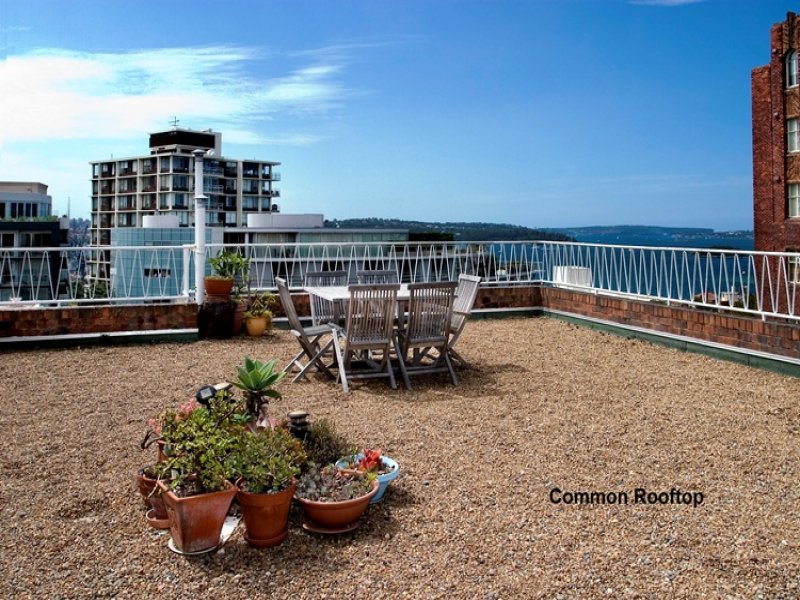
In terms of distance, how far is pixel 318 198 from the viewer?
21062mm

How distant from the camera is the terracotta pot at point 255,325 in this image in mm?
7648

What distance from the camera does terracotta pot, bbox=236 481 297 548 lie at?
2.62 m

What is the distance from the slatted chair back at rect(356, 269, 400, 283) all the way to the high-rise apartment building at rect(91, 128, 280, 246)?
230 feet

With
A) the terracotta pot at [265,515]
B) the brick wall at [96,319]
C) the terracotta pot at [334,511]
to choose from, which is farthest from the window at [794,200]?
the terracotta pot at [265,515]

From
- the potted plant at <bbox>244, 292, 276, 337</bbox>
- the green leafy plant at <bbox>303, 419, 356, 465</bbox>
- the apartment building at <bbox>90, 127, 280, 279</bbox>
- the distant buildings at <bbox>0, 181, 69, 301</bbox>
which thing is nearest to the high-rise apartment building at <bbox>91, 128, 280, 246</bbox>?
the apartment building at <bbox>90, 127, 280, 279</bbox>

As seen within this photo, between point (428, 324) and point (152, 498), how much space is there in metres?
3.09

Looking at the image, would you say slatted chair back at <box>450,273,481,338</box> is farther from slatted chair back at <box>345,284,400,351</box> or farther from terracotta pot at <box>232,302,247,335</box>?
terracotta pot at <box>232,302,247,335</box>

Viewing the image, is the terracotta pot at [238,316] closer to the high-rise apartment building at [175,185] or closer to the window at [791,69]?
the window at [791,69]

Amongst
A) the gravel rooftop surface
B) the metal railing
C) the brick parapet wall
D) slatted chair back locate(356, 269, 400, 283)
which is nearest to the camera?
the gravel rooftop surface

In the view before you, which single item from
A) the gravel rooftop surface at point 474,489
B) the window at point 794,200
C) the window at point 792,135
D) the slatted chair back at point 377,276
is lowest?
the gravel rooftop surface at point 474,489

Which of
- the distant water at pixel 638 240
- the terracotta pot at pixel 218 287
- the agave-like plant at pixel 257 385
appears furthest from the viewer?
the distant water at pixel 638 240

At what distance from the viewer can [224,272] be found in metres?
7.81

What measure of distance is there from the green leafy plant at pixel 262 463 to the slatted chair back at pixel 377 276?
443cm

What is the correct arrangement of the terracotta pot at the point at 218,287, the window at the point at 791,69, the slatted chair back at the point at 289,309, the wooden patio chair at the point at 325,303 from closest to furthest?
the slatted chair back at the point at 289,309, the wooden patio chair at the point at 325,303, the terracotta pot at the point at 218,287, the window at the point at 791,69
